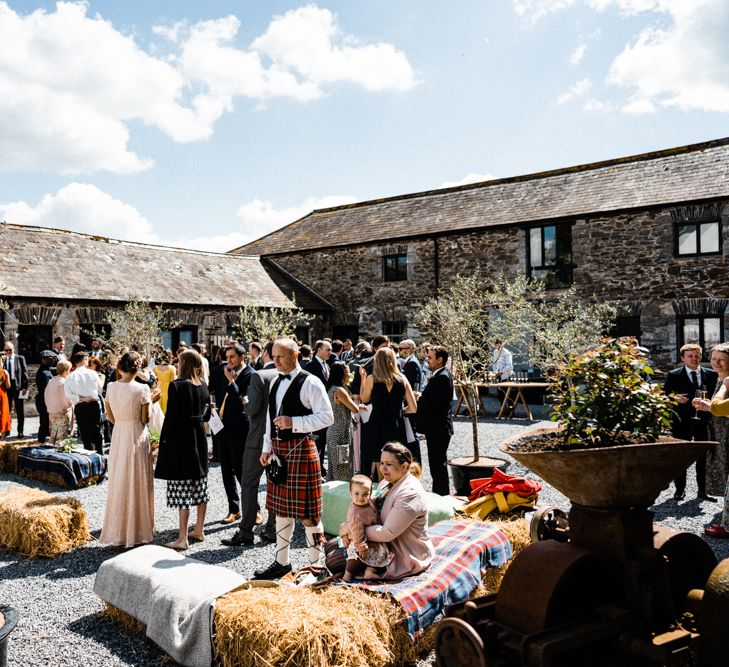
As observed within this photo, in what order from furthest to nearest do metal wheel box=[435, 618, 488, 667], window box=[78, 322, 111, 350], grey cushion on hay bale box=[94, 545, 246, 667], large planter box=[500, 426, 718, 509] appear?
window box=[78, 322, 111, 350] < grey cushion on hay bale box=[94, 545, 246, 667] < large planter box=[500, 426, 718, 509] < metal wheel box=[435, 618, 488, 667]

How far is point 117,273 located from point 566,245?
49.2ft

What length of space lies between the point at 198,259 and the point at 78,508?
19176mm

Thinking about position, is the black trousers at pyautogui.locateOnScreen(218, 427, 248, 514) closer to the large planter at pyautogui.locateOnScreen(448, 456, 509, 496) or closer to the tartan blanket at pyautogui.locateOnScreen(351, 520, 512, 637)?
the large planter at pyautogui.locateOnScreen(448, 456, 509, 496)

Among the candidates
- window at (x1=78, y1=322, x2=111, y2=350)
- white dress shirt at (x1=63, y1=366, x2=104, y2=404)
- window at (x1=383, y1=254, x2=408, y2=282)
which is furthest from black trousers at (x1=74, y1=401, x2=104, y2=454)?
window at (x1=383, y1=254, x2=408, y2=282)

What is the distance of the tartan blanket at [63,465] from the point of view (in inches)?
353

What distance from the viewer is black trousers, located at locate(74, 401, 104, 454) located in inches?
401

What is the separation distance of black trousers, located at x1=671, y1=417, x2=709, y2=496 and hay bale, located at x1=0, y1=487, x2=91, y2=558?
7118 millimetres

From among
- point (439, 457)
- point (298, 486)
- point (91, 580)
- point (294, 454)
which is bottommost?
point (91, 580)

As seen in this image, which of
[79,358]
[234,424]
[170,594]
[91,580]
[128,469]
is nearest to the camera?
[170,594]

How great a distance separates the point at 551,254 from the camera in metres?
19.6

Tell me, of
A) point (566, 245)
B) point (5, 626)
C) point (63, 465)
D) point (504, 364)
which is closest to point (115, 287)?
point (63, 465)

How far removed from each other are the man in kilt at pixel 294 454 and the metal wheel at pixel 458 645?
6.78 feet

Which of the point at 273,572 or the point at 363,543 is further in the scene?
the point at 273,572

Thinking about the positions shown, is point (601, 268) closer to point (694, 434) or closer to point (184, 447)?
point (694, 434)
